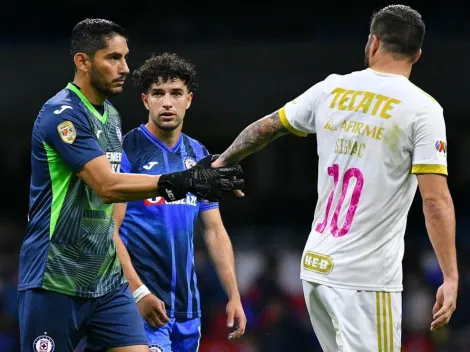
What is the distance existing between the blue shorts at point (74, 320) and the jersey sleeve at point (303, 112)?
1.27 metres

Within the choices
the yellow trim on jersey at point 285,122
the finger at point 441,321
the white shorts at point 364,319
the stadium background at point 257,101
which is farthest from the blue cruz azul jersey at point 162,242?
the stadium background at point 257,101

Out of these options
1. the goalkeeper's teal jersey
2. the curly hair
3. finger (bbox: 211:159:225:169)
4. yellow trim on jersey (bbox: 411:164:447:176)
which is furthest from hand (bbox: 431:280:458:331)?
the curly hair

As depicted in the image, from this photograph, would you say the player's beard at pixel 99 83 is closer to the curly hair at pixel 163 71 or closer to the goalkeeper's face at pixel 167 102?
the goalkeeper's face at pixel 167 102

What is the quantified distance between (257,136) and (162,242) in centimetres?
125

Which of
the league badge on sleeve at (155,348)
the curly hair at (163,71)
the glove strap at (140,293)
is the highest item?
the curly hair at (163,71)

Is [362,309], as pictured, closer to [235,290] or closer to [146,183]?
[146,183]

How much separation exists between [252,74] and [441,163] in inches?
246

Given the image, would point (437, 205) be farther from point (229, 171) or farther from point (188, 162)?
point (188, 162)

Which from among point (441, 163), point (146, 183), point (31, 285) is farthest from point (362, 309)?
point (31, 285)

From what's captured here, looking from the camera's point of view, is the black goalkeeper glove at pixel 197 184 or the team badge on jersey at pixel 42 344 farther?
the team badge on jersey at pixel 42 344

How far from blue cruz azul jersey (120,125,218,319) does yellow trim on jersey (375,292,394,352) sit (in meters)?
1.68

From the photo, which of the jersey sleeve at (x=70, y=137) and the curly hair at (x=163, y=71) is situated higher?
the curly hair at (x=163, y=71)

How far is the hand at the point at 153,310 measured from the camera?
5.54m

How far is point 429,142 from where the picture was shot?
4273 millimetres
